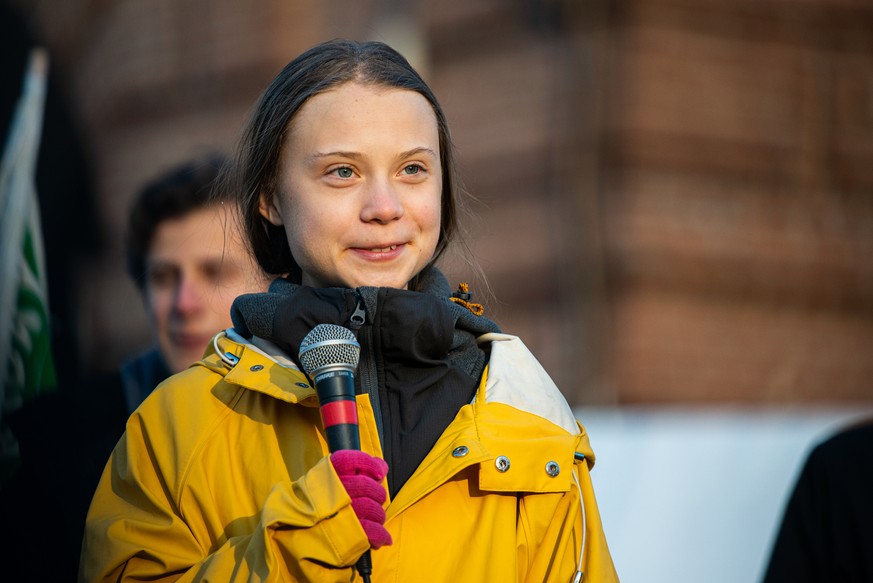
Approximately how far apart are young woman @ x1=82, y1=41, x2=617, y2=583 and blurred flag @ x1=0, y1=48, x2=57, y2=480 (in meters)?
1.62

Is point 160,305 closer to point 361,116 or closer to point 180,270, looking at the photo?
point 180,270

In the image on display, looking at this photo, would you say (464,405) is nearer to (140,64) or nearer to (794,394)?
(794,394)

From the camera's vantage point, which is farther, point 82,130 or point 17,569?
point 82,130

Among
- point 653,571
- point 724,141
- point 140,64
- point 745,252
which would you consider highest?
point 140,64

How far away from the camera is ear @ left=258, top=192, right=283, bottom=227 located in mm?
2439

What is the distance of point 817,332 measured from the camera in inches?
238

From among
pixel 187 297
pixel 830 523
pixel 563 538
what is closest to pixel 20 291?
pixel 187 297

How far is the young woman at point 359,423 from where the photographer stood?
1.95m

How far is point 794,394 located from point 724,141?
4.21ft

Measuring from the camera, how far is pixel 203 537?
6.79 ft

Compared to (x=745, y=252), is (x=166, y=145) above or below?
above

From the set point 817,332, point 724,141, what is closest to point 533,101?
point 724,141

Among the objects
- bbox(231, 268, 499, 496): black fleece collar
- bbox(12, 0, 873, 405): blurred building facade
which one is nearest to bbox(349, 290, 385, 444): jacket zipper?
bbox(231, 268, 499, 496): black fleece collar

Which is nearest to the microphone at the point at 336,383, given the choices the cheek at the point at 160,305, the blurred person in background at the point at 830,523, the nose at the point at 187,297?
the nose at the point at 187,297
